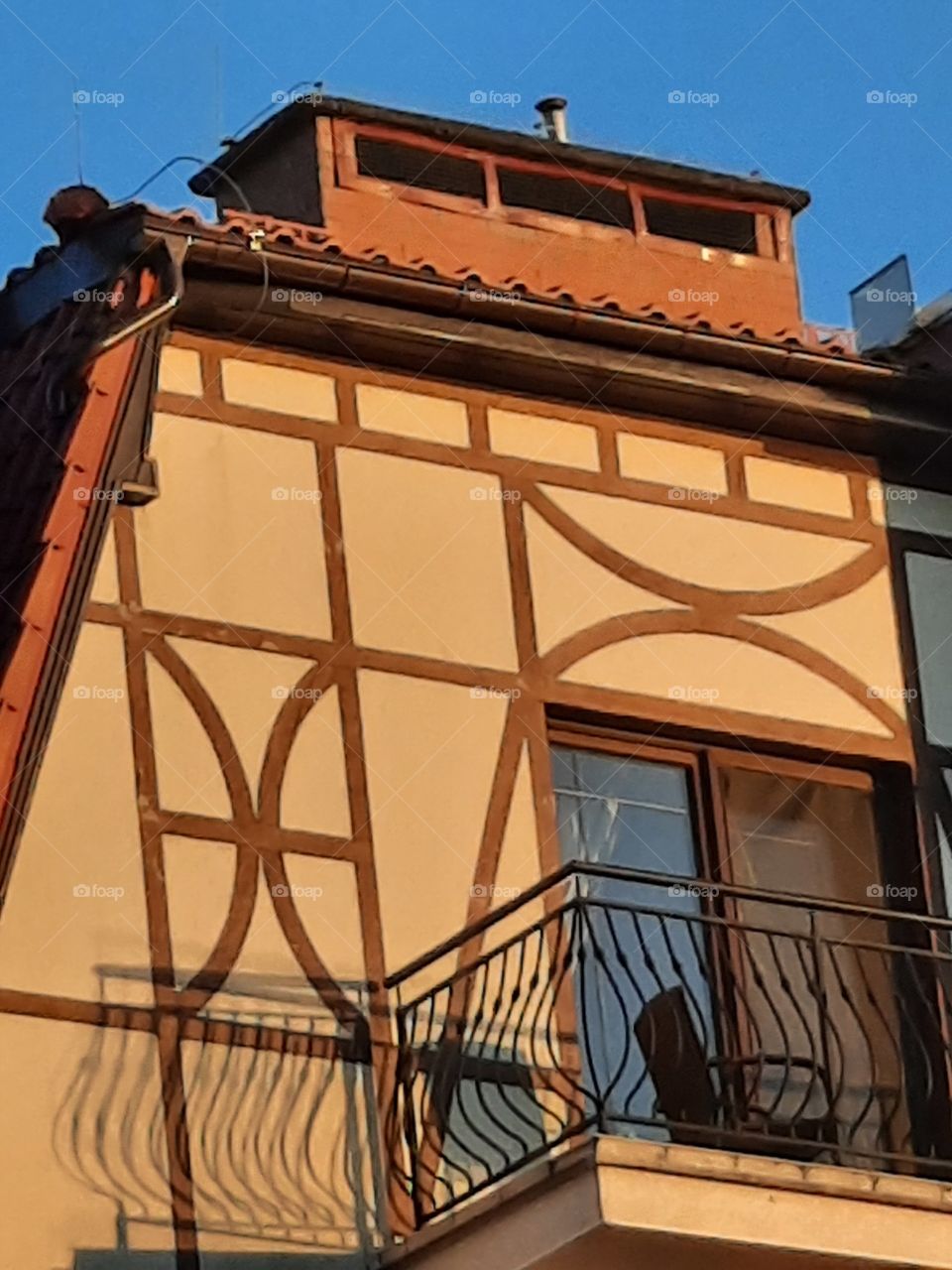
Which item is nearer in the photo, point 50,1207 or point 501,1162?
point 50,1207

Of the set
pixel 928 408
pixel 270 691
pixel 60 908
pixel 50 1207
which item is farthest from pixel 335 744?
pixel 928 408

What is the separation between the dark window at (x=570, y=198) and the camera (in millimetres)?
14844

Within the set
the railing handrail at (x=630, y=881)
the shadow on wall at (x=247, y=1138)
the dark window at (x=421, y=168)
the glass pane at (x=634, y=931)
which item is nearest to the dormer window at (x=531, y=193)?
the dark window at (x=421, y=168)

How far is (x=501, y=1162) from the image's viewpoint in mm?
12203

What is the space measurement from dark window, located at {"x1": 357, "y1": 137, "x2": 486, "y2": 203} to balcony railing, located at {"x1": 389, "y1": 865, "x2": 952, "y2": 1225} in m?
3.29

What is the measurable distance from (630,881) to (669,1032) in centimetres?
56

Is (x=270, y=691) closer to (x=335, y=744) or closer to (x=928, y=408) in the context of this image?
(x=335, y=744)

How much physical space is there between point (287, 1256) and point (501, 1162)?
0.89m

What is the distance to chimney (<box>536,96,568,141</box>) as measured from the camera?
615 inches

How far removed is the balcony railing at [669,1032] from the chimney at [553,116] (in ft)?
13.3

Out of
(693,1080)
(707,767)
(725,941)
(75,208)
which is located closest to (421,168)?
(75,208)

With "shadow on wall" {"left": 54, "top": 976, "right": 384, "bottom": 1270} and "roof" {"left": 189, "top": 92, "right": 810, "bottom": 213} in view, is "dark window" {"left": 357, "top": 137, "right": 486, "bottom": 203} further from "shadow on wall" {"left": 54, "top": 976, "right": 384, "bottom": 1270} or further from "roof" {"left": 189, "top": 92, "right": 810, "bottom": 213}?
"shadow on wall" {"left": 54, "top": 976, "right": 384, "bottom": 1270}

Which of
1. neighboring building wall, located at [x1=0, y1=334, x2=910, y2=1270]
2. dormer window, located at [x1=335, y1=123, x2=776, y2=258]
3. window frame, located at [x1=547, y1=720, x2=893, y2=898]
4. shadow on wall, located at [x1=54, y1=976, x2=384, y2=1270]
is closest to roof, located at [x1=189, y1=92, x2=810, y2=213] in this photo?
dormer window, located at [x1=335, y1=123, x2=776, y2=258]

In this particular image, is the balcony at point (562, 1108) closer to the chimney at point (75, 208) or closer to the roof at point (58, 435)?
the roof at point (58, 435)
